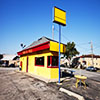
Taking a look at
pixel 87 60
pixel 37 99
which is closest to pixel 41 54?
pixel 37 99

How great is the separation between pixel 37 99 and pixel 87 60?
119ft

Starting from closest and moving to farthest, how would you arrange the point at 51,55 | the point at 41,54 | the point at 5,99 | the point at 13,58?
the point at 5,99 → the point at 51,55 → the point at 41,54 → the point at 13,58

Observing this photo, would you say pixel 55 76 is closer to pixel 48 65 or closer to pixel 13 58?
pixel 48 65

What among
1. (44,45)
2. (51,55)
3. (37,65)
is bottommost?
(37,65)

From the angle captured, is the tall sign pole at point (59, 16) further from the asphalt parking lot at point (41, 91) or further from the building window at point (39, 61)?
the asphalt parking lot at point (41, 91)

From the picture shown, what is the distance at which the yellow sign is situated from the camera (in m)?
8.23

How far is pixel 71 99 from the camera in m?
4.76

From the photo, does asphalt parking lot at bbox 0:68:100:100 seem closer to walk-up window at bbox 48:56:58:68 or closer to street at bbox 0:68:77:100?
street at bbox 0:68:77:100

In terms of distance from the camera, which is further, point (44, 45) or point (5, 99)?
point (44, 45)

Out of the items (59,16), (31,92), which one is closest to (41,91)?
(31,92)

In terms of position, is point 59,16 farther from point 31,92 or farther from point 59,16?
point 31,92

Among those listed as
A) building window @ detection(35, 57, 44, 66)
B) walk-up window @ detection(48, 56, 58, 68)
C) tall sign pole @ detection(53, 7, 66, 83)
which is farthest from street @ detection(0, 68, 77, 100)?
tall sign pole @ detection(53, 7, 66, 83)

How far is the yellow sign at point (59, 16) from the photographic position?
8230 millimetres

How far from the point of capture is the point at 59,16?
854 cm
